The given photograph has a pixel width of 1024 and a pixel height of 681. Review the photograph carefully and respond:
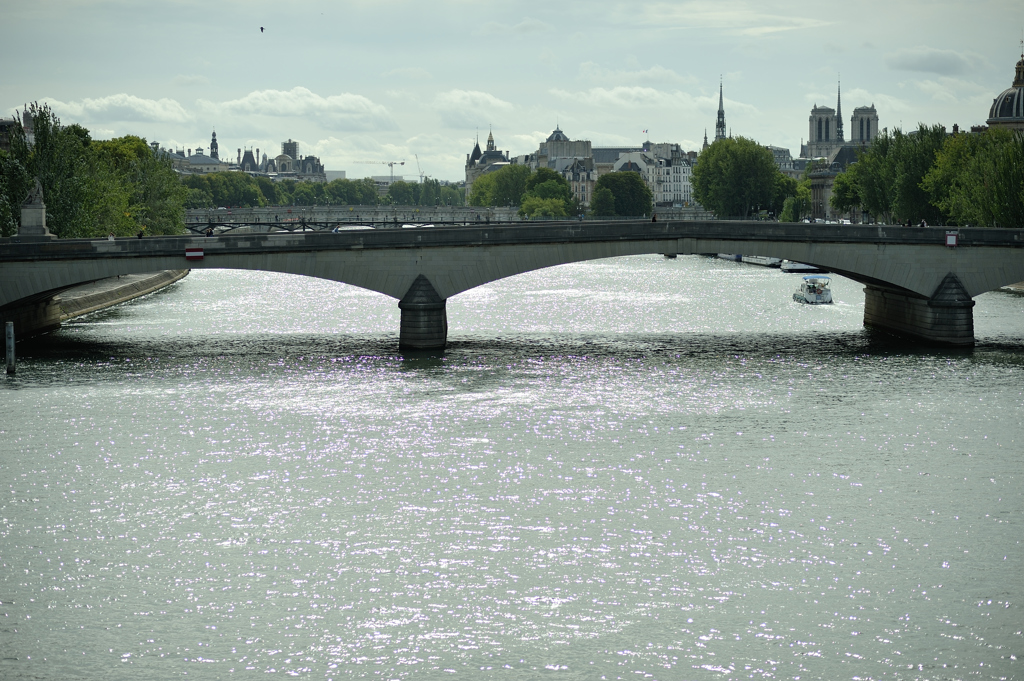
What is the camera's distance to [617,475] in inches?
1228

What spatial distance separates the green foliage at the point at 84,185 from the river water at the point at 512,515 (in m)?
23.4

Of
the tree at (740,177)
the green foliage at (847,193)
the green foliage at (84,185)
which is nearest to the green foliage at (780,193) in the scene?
the tree at (740,177)

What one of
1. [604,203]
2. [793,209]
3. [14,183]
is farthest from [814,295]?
[604,203]

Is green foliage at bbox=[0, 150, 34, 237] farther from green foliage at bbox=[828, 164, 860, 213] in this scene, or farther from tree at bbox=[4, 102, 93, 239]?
green foliage at bbox=[828, 164, 860, 213]

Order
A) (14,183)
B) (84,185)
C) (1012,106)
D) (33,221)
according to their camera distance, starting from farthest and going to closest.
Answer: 1. (1012,106)
2. (84,185)
3. (14,183)
4. (33,221)

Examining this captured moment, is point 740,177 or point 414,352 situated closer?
point 414,352

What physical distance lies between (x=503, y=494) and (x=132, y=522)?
8.01 metres

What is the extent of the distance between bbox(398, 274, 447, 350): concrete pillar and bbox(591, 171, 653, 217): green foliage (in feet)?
445

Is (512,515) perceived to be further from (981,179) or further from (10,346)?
(981,179)

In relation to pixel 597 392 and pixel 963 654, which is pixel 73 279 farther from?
pixel 963 654

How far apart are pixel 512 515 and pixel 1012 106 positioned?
150438 millimetres

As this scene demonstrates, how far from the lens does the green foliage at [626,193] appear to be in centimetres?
18850

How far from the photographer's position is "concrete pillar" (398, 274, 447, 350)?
52.9m

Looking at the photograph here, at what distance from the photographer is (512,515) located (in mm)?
27734
